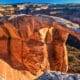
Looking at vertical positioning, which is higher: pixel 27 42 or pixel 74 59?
pixel 27 42

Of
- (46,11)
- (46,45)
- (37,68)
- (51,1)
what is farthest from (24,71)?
(51,1)

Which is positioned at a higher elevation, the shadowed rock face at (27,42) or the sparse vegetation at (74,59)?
the shadowed rock face at (27,42)

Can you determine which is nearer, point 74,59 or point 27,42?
point 27,42

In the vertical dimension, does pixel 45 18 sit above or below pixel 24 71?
above

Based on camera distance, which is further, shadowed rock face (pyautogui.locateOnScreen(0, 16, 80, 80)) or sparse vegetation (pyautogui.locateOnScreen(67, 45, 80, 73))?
sparse vegetation (pyautogui.locateOnScreen(67, 45, 80, 73))

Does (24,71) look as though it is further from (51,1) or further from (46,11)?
(51,1)

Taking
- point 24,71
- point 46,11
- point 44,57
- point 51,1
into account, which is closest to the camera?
point 24,71

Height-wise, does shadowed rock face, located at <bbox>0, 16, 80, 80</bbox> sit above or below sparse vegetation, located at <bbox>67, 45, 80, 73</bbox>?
above

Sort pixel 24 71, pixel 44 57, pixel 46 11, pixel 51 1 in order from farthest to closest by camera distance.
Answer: pixel 51 1 → pixel 46 11 → pixel 44 57 → pixel 24 71

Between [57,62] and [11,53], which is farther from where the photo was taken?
[57,62]

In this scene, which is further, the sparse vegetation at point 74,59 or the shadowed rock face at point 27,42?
the sparse vegetation at point 74,59

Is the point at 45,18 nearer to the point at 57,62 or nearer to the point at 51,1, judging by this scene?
the point at 57,62
